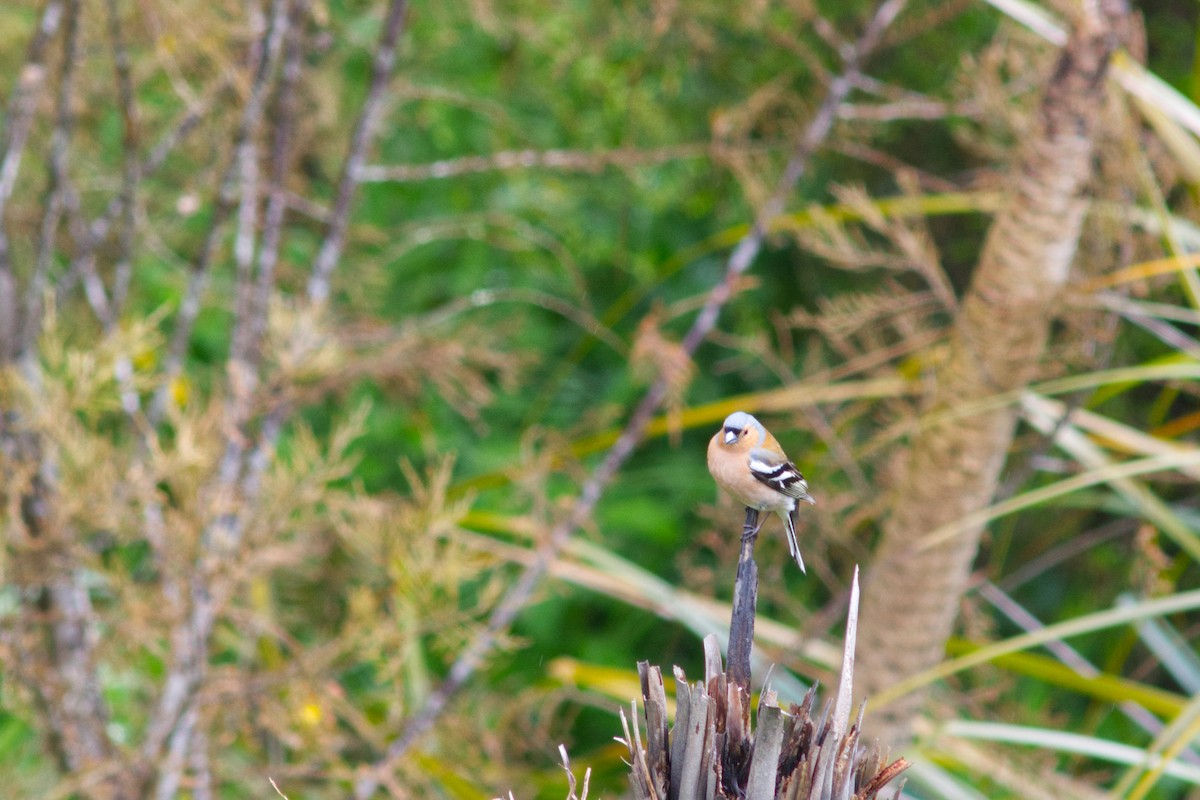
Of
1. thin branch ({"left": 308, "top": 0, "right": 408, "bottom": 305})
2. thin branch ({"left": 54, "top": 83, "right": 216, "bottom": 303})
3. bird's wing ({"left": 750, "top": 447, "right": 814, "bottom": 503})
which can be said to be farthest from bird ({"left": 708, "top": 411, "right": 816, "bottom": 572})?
thin branch ({"left": 54, "top": 83, "right": 216, "bottom": 303})

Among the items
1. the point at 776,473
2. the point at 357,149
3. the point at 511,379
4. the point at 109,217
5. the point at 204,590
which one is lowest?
the point at 204,590

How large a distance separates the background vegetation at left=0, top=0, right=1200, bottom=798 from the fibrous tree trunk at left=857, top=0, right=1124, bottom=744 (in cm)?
7

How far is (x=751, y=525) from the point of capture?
959mm

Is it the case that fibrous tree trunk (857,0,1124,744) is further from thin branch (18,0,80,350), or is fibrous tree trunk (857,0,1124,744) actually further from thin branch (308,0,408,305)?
→ thin branch (18,0,80,350)

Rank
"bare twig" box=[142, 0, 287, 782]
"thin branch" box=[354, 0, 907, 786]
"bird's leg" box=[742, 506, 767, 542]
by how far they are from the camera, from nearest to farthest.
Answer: "bird's leg" box=[742, 506, 767, 542]
"bare twig" box=[142, 0, 287, 782]
"thin branch" box=[354, 0, 907, 786]

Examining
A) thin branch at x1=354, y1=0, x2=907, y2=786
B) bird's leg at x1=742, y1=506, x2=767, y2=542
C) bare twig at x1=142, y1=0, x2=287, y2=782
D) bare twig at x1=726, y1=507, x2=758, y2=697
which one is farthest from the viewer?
thin branch at x1=354, y1=0, x2=907, y2=786

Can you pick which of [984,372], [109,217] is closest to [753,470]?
[984,372]

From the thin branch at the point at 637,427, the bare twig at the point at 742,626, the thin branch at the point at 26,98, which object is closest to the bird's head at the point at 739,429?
Answer: the bare twig at the point at 742,626

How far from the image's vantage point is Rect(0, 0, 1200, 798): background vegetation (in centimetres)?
183

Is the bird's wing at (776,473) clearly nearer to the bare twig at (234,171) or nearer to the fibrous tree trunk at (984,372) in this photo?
the fibrous tree trunk at (984,372)

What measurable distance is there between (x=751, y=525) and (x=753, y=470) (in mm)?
48

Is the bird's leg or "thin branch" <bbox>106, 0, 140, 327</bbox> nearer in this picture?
the bird's leg

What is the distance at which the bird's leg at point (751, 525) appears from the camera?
0.92m

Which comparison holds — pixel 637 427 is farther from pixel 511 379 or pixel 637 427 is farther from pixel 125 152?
pixel 125 152
